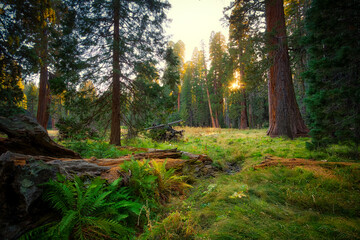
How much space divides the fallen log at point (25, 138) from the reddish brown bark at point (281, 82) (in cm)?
897

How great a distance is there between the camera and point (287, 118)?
744 cm

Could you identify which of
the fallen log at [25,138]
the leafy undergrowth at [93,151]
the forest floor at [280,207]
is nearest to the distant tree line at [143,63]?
the fallen log at [25,138]

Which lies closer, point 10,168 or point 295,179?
point 10,168

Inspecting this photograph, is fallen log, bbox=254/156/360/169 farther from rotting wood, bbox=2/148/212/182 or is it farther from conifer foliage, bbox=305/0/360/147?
rotting wood, bbox=2/148/212/182

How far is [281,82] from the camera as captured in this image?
741 cm

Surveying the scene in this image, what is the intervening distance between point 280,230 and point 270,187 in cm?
133

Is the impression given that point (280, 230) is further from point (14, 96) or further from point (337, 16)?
point (14, 96)

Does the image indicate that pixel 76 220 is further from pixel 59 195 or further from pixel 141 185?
pixel 141 185

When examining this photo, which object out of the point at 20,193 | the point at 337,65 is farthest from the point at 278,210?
the point at 337,65

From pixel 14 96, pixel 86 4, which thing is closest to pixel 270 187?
pixel 14 96

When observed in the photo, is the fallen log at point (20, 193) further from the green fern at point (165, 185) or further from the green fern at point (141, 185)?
the green fern at point (165, 185)

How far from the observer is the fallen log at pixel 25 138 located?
2.77 m

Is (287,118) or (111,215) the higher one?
(287,118)

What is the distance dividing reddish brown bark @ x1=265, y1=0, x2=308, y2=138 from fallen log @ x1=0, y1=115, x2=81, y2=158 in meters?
8.97
